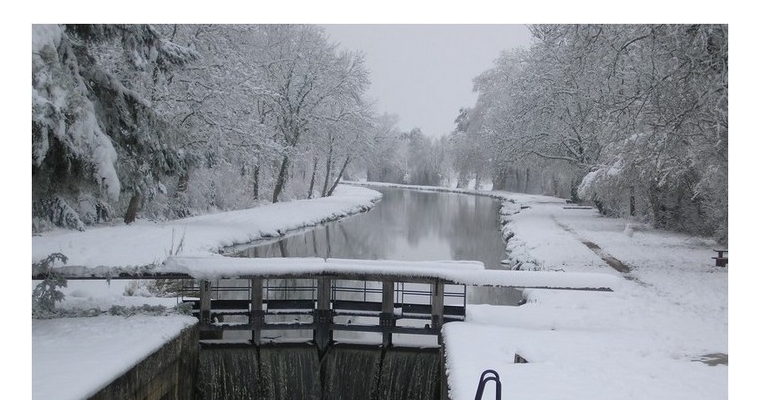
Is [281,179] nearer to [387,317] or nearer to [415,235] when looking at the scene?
[415,235]

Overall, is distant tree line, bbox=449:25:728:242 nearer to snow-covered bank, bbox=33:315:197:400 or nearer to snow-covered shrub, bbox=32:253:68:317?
snow-covered bank, bbox=33:315:197:400

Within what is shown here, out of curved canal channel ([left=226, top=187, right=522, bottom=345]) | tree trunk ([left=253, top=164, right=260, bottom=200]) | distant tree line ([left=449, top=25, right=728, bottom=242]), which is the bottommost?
curved canal channel ([left=226, top=187, right=522, bottom=345])

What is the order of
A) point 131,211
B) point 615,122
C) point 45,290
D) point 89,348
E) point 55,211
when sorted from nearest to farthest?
point 89,348
point 55,211
point 45,290
point 615,122
point 131,211

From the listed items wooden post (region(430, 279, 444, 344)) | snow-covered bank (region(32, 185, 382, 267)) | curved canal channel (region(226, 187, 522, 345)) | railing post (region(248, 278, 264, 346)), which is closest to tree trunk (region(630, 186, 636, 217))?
curved canal channel (region(226, 187, 522, 345))

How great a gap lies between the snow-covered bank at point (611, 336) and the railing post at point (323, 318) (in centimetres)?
174

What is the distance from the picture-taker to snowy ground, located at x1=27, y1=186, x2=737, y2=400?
4.42 m

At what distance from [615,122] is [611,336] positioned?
3397 mm

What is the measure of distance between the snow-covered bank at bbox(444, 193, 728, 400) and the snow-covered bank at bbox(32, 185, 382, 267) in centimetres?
476

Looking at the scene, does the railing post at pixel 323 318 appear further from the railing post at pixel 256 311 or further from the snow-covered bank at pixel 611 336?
the snow-covered bank at pixel 611 336

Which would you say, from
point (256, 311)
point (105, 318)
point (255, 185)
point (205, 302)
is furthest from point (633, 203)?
point (105, 318)

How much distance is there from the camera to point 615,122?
8016mm

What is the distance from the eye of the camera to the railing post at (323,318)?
7.28 metres
